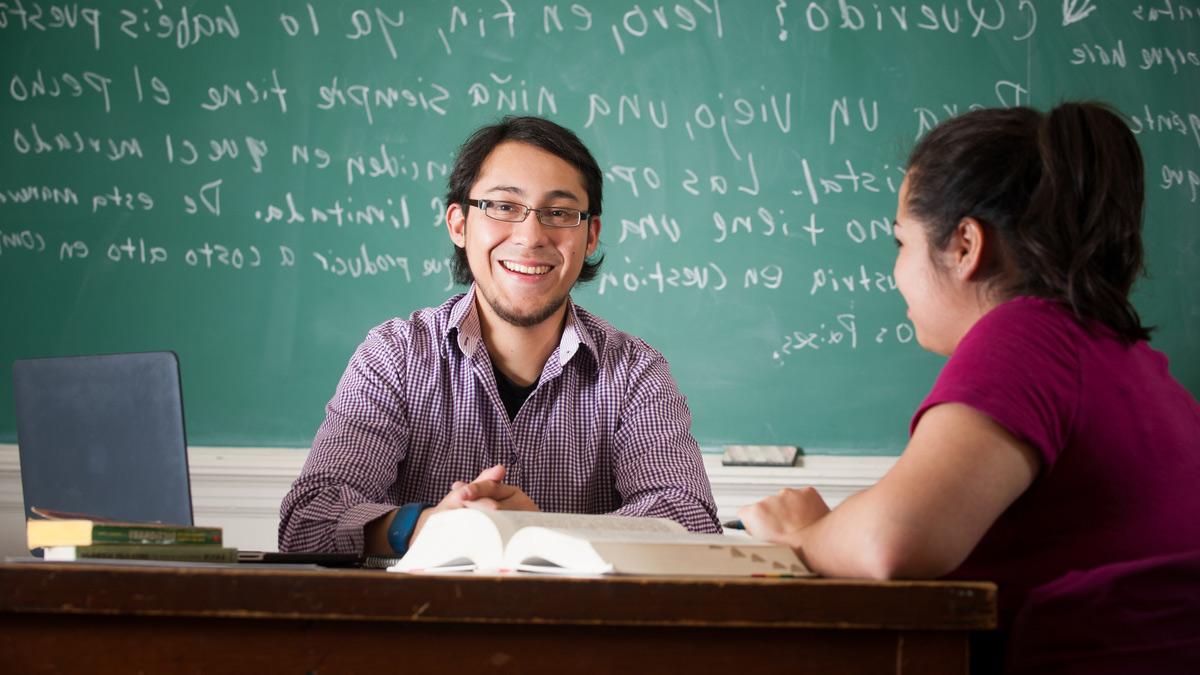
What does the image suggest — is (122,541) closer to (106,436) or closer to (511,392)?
(106,436)

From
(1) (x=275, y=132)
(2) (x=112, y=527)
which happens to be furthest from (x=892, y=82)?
(2) (x=112, y=527)

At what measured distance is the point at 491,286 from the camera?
2.07 meters

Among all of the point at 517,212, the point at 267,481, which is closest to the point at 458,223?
the point at 517,212

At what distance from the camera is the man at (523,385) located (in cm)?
191

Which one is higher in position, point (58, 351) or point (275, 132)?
point (275, 132)

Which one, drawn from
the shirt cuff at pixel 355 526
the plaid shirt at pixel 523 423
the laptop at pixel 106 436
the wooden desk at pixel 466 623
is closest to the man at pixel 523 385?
the plaid shirt at pixel 523 423

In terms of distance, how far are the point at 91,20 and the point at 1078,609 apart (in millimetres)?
2790

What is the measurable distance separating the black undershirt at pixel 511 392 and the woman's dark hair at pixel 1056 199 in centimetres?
105

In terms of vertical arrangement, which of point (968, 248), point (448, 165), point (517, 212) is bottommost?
point (968, 248)

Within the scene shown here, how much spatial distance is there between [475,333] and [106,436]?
2.25 feet

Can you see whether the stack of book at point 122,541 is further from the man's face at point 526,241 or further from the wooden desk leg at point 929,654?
the man's face at point 526,241

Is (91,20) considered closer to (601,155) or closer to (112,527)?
(601,155)

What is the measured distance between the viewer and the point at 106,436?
59.9 inches

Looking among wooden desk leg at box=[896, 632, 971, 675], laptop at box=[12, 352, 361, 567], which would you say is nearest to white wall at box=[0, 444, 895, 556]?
laptop at box=[12, 352, 361, 567]
